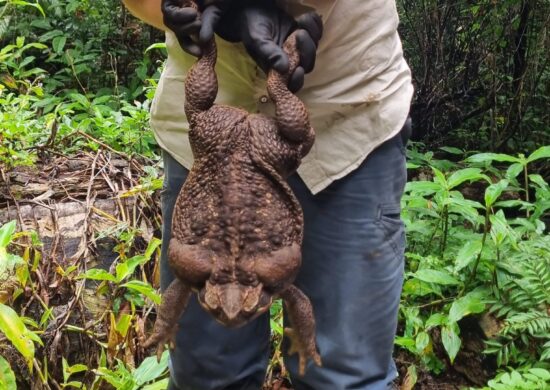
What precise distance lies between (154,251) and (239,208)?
6.14 ft

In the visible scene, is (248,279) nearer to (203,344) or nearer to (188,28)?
(188,28)

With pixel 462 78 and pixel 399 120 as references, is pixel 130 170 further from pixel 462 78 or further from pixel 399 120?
pixel 462 78

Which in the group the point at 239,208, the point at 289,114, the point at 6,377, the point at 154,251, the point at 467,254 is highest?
the point at 289,114

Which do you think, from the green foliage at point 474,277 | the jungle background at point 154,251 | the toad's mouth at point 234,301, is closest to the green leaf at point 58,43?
the jungle background at point 154,251

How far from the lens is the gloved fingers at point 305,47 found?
1329mm

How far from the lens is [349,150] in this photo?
5.48ft

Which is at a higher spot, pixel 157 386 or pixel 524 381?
pixel 157 386

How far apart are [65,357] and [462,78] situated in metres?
3.43

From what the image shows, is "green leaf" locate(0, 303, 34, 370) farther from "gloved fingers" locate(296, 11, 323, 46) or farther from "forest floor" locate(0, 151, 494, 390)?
"gloved fingers" locate(296, 11, 323, 46)

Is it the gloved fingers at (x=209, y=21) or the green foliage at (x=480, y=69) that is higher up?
the gloved fingers at (x=209, y=21)

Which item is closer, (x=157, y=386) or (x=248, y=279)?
(x=248, y=279)

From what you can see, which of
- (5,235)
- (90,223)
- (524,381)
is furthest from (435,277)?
(5,235)

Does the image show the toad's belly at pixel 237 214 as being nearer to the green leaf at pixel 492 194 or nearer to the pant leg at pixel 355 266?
the pant leg at pixel 355 266

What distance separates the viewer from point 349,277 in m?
1.71
